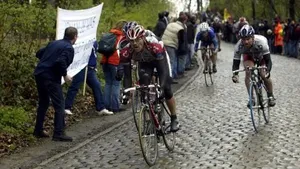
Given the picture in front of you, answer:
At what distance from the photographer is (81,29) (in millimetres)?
14078

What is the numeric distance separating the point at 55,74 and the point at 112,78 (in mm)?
3197

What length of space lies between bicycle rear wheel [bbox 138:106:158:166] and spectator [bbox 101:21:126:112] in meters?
4.83

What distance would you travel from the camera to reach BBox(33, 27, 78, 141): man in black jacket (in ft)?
36.0

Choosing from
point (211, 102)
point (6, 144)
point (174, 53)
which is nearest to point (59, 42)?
point (6, 144)

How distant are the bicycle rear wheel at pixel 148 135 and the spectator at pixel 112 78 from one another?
4.83 meters

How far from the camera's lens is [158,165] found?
9.27 metres

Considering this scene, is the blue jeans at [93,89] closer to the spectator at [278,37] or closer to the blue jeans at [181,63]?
the blue jeans at [181,63]

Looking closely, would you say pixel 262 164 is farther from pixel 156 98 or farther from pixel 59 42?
pixel 59 42

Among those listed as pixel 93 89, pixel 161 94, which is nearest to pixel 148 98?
pixel 161 94

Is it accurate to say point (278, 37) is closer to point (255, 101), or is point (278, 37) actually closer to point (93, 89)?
Result: point (93, 89)

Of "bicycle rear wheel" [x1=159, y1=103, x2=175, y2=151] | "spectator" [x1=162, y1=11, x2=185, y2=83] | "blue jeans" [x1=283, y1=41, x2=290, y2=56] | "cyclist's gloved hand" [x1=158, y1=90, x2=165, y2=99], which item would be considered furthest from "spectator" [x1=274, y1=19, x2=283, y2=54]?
"cyclist's gloved hand" [x1=158, y1=90, x2=165, y2=99]

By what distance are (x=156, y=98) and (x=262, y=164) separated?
2.00m

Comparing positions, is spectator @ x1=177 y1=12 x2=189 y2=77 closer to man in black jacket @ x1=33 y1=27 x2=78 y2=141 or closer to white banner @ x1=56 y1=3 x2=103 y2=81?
white banner @ x1=56 y1=3 x2=103 y2=81

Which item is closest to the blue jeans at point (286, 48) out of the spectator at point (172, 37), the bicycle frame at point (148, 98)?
the spectator at point (172, 37)
